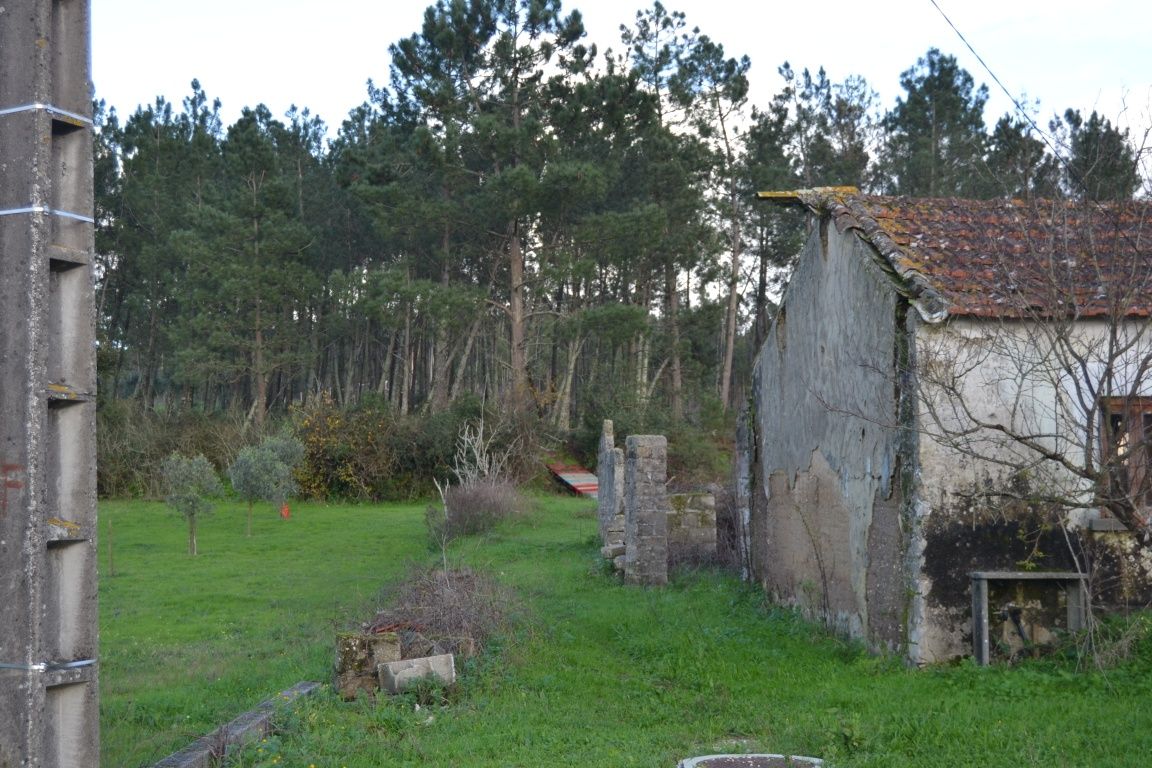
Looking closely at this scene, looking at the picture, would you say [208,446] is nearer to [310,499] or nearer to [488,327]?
[310,499]

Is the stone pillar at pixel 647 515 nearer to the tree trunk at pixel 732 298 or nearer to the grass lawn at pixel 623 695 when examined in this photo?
the grass lawn at pixel 623 695

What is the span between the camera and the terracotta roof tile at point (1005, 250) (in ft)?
30.0

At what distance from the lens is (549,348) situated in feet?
164

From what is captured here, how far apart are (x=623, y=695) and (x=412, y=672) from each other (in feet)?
5.84

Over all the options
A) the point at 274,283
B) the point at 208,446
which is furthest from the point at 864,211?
the point at 274,283

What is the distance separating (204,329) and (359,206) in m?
9.69

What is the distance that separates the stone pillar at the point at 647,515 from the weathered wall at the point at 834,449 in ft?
5.19

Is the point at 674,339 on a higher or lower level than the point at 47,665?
higher

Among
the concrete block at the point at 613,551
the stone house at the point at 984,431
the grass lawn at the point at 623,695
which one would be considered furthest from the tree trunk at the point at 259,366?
the stone house at the point at 984,431

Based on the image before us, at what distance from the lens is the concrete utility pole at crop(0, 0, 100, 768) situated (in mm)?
3969

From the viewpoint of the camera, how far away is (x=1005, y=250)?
1076 cm

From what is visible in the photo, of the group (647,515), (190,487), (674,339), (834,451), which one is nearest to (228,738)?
(834,451)

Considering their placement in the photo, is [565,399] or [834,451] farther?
[565,399]

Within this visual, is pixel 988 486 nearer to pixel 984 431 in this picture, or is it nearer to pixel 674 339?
pixel 984 431
